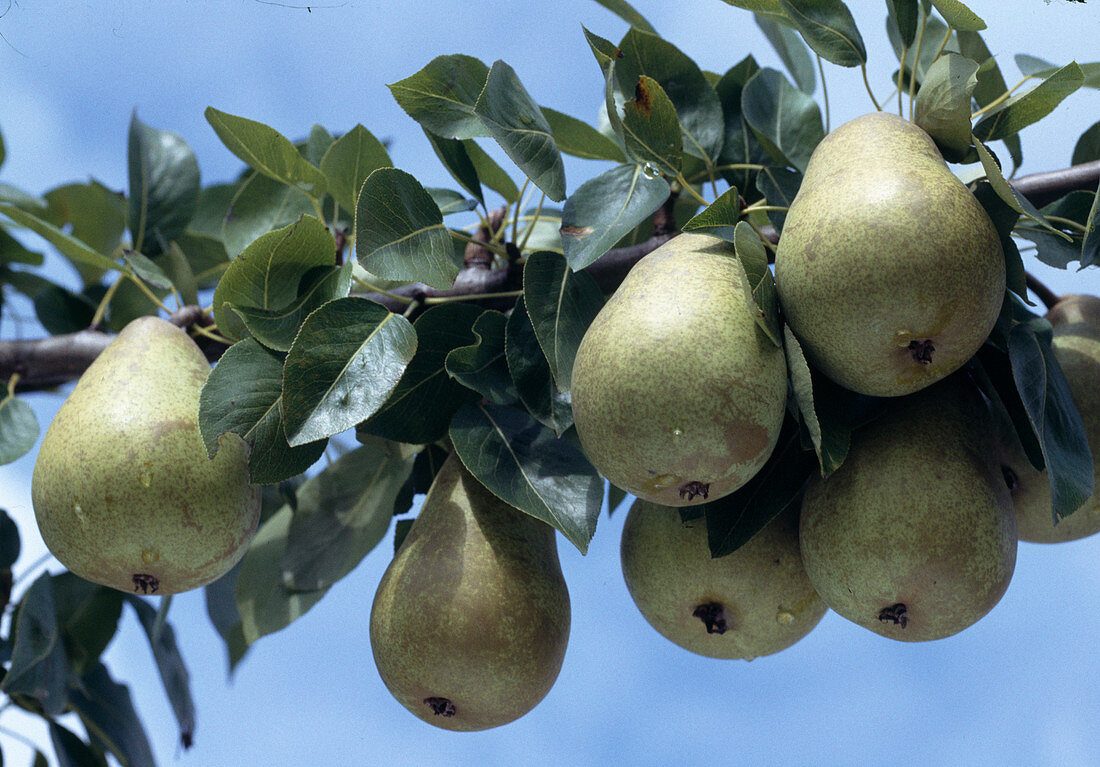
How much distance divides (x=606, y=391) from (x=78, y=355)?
3.72ft

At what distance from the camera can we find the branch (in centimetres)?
125

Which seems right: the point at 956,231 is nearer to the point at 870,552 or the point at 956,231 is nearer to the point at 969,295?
the point at 969,295

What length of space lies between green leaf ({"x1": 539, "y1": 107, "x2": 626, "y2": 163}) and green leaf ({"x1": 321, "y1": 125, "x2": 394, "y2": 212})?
0.25 meters

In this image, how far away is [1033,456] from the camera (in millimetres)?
1056

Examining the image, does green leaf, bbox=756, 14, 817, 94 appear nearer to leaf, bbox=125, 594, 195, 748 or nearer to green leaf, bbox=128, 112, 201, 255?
green leaf, bbox=128, 112, 201, 255

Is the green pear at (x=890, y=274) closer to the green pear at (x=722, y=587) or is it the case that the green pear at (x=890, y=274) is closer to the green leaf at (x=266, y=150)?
the green pear at (x=722, y=587)

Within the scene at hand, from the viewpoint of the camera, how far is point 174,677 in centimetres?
189

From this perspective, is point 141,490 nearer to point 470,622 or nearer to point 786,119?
point 470,622

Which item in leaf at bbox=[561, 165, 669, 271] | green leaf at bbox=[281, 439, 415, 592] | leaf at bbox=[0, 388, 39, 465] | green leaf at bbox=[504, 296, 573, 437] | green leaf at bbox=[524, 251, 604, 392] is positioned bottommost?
green leaf at bbox=[281, 439, 415, 592]

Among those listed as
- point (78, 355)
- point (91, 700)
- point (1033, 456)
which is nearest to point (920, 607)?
point (1033, 456)

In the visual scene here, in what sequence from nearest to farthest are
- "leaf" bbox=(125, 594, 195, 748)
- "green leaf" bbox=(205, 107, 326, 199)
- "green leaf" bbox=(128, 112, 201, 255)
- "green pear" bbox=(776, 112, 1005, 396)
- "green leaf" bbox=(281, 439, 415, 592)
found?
"green pear" bbox=(776, 112, 1005, 396)
"green leaf" bbox=(205, 107, 326, 199)
"green leaf" bbox=(281, 439, 415, 592)
"green leaf" bbox=(128, 112, 201, 255)
"leaf" bbox=(125, 594, 195, 748)

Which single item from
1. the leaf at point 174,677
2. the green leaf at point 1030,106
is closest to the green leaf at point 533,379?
the green leaf at point 1030,106

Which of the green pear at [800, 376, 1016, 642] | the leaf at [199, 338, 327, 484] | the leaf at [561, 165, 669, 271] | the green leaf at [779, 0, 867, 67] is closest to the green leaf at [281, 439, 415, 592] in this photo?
the leaf at [199, 338, 327, 484]

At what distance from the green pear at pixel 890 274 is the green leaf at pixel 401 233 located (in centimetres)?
43
